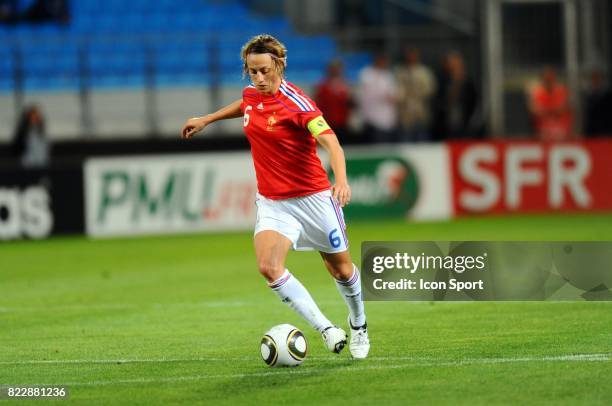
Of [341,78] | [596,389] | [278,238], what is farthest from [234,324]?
[341,78]

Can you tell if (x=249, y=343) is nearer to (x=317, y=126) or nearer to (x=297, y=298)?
(x=297, y=298)

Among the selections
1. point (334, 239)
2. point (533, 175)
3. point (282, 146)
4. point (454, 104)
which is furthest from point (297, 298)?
point (454, 104)

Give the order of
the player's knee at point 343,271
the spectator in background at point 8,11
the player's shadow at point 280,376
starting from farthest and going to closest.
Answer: the spectator in background at point 8,11 → the player's knee at point 343,271 → the player's shadow at point 280,376

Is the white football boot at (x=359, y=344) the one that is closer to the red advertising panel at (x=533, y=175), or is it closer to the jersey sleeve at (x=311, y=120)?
the jersey sleeve at (x=311, y=120)

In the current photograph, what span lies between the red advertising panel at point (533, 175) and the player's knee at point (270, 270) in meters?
14.0

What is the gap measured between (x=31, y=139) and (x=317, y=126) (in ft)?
50.3

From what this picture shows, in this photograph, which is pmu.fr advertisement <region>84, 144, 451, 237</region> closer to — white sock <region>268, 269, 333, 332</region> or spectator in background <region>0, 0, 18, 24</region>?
spectator in background <region>0, 0, 18, 24</region>

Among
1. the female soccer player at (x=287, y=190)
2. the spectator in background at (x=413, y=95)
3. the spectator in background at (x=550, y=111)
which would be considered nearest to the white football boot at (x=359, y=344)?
the female soccer player at (x=287, y=190)

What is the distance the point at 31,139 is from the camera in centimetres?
A: 2292

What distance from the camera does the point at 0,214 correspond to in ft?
66.7

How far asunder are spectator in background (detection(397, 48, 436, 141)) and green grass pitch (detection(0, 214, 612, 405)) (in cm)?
829

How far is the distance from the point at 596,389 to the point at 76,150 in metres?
17.8

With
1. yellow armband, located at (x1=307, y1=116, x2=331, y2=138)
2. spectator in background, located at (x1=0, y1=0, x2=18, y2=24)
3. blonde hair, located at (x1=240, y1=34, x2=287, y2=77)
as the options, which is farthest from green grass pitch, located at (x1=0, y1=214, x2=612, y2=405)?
spectator in background, located at (x1=0, y1=0, x2=18, y2=24)

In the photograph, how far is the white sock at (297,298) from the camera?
857cm
